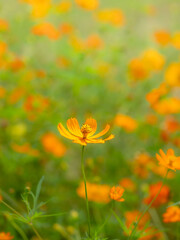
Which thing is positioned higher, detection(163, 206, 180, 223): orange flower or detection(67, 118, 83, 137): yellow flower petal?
detection(67, 118, 83, 137): yellow flower petal

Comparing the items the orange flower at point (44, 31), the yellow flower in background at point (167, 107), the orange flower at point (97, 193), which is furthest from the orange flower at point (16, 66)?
the orange flower at point (97, 193)

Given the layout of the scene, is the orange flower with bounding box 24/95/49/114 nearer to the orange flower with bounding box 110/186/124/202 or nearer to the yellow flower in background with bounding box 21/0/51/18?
the yellow flower in background with bounding box 21/0/51/18

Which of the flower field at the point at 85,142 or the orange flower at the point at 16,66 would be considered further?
the orange flower at the point at 16,66

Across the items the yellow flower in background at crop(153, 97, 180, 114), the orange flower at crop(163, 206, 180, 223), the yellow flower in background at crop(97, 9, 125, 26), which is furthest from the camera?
the yellow flower in background at crop(97, 9, 125, 26)

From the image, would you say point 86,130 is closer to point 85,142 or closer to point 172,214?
point 85,142

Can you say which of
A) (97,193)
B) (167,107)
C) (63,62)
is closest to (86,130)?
(97,193)

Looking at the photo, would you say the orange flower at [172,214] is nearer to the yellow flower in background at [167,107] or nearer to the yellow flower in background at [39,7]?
the yellow flower in background at [167,107]

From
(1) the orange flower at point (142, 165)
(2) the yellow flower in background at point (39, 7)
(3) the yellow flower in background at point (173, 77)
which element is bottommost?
(1) the orange flower at point (142, 165)

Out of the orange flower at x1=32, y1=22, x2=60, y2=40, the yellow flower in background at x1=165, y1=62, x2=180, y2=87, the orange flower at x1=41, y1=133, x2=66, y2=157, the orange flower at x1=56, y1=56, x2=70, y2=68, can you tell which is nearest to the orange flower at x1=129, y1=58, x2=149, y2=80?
the yellow flower in background at x1=165, y1=62, x2=180, y2=87

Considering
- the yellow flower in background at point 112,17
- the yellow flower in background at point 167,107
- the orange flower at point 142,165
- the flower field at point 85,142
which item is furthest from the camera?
the yellow flower in background at point 112,17
